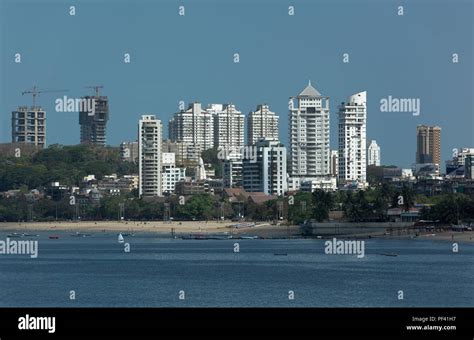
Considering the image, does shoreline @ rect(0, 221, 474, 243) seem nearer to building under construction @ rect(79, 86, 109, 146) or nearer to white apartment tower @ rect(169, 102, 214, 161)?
building under construction @ rect(79, 86, 109, 146)

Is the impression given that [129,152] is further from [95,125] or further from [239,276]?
[239,276]

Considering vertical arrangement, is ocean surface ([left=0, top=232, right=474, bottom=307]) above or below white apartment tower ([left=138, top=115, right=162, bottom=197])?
below

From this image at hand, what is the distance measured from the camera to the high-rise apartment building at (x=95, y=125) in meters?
132

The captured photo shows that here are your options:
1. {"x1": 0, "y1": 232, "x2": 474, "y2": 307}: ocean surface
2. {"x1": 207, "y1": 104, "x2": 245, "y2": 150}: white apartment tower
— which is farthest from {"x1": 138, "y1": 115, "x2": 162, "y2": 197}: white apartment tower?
{"x1": 0, "y1": 232, "x2": 474, "y2": 307}: ocean surface

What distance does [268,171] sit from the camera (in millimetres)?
105062

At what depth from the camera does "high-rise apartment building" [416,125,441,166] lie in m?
130

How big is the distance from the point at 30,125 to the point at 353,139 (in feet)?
110

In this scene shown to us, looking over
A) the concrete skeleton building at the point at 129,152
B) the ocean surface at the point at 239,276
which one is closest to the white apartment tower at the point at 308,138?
the concrete skeleton building at the point at 129,152

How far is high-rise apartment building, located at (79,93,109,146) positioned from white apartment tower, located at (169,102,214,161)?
304 inches

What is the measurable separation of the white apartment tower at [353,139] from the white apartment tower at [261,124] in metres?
19.1

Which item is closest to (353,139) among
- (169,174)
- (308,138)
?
(308,138)

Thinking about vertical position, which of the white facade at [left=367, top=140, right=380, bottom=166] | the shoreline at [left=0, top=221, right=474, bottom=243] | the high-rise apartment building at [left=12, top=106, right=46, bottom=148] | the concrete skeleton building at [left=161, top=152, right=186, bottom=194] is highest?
the high-rise apartment building at [left=12, top=106, right=46, bottom=148]

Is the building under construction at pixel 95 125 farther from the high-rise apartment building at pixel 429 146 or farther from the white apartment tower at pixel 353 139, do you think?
the high-rise apartment building at pixel 429 146
